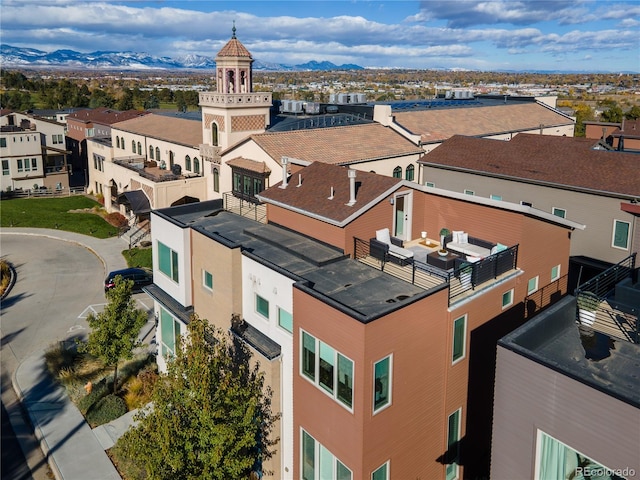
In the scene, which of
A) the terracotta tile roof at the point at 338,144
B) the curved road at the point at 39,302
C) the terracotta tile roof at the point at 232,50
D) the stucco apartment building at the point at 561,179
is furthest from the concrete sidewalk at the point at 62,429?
the stucco apartment building at the point at 561,179

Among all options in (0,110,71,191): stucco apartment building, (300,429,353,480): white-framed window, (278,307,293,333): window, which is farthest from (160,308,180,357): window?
(0,110,71,191): stucco apartment building

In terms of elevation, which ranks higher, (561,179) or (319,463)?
(561,179)

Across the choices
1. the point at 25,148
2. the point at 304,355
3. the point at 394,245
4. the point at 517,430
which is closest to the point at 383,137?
the point at 394,245

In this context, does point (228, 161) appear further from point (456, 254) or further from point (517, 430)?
point (517, 430)

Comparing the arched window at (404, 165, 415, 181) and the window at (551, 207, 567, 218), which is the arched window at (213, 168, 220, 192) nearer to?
the arched window at (404, 165, 415, 181)

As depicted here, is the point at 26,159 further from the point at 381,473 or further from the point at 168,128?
the point at 381,473

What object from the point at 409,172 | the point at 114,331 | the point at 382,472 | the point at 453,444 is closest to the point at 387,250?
the point at 453,444
